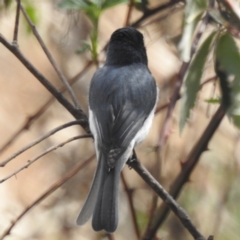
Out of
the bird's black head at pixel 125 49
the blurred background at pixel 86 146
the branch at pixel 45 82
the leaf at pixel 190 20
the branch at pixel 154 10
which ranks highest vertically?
the leaf at pixel 190 20

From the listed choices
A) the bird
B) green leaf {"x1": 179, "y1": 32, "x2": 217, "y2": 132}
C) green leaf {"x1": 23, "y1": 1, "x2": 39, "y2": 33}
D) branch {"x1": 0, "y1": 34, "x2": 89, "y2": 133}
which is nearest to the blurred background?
green leaf {"x1": 23, "y1": 1, "x2": 39, "y2": 33}

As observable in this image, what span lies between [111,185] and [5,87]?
6.30 feet

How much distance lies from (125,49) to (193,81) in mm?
1159

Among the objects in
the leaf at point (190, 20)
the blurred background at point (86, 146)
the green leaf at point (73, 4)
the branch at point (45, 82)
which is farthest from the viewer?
the blurred background at point (86, 146)

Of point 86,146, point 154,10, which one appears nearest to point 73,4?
point 154,10

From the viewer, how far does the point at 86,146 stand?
3037 mm

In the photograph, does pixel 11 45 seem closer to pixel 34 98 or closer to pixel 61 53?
pixel 61 53

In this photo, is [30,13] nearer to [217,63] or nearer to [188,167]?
[188,167]

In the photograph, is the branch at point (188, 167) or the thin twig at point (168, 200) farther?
the branch at point (188, 167)

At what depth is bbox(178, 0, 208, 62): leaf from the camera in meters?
0.99

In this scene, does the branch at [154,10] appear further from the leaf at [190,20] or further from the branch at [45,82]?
the leaf at [190,20]

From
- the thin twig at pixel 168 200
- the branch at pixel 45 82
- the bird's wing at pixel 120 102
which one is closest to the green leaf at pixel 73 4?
the branch at pixel 45 82

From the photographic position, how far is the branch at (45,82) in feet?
5.23

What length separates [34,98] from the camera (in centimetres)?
341
